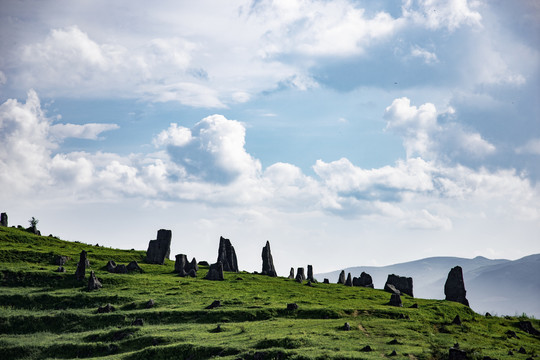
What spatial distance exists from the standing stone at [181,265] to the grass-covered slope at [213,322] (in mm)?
3789

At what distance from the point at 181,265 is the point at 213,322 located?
105 ft

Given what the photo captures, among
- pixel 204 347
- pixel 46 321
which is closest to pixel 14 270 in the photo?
pixel 46 321

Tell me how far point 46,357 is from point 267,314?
75.8 ft

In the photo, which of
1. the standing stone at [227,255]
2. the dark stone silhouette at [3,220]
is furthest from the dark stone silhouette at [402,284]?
the dark stone silhouette at [3,220]

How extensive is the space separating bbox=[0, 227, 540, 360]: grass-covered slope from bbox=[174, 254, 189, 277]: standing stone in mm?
3789

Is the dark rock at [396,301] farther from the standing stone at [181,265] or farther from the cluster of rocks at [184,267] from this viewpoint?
the standing stone at [181,265]

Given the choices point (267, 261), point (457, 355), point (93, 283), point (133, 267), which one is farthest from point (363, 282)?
point (457, 355)

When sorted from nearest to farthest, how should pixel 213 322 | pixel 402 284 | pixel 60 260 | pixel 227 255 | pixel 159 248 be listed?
pixel 213 322, pixel 60 260, pixel 402 284, pixel 159 248, pixel 227 255

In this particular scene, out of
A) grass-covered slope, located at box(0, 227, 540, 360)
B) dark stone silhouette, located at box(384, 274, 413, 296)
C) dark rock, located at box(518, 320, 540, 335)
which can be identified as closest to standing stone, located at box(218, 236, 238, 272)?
grass-covered slope, located at box(0, 227, 540, 360)

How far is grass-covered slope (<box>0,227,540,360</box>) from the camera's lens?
151ft

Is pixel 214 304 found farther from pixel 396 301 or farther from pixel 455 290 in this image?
pixel 455 290

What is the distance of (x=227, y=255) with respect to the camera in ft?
347

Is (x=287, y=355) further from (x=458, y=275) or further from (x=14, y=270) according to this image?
(x=458, y=275)

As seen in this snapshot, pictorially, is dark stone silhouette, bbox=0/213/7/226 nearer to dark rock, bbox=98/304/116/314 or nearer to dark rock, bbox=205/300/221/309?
dark rock, bbox=98/304/116/314
